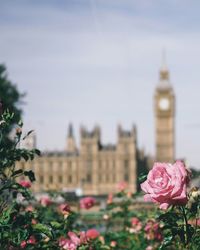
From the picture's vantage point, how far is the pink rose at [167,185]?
286 centimetres

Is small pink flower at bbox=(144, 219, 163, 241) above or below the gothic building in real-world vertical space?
below

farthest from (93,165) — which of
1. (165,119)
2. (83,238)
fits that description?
(83,238)

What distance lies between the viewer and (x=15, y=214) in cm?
371

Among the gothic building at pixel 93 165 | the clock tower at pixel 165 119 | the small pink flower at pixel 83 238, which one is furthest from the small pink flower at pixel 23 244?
the clock tower at pixel 165 119

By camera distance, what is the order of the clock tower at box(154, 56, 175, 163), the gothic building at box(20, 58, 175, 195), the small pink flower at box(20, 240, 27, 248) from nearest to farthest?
the small pink flower at box(20, 240, 27, 248) < the gothic building at box(20, 58, 175, 195) < the clock tower at box(154, 56, 175, 163)

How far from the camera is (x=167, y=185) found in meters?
2.86

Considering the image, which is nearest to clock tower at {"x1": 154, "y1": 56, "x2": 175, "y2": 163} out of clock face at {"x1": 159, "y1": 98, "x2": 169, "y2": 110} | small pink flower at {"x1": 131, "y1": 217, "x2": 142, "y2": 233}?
clock face at {"x1": 159, "y1": 98, "x2": 169, "y2": 110}

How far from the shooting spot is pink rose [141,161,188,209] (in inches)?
113

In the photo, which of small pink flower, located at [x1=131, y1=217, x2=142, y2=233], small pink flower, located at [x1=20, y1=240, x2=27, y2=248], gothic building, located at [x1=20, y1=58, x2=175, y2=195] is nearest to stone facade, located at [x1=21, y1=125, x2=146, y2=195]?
gothic building, located at [x1=20, y1=58, x2=175, y2=195]

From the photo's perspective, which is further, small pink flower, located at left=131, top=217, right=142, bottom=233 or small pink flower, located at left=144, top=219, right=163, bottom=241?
small pink flower, located at left=131, top=217, right=142, bottom=233

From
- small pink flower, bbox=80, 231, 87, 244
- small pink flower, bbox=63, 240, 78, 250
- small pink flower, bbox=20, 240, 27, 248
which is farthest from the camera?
small pink flower, bbox=80, 231, 87, 244


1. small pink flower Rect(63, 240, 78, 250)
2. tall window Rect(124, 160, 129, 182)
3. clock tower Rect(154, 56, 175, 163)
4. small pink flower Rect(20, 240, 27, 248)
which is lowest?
small pink flower Rect(63, 240, 78, 250)

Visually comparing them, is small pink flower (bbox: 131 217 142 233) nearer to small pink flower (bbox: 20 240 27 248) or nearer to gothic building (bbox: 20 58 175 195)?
small pink flower (bbox: 20 240 27 248)

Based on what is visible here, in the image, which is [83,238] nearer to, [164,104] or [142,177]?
[142,177]
